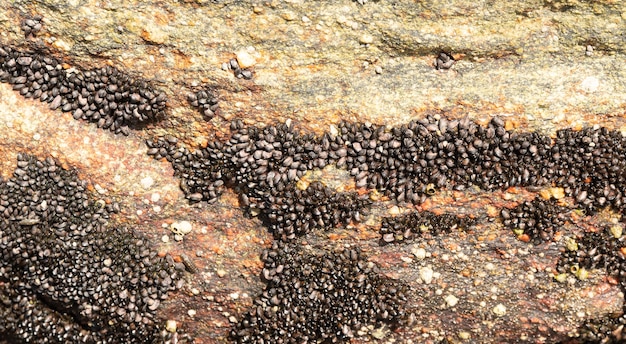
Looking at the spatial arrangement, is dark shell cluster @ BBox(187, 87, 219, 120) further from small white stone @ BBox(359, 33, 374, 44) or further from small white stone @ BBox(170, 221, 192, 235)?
small white stone @ BBox(359, 33, 374, 44)

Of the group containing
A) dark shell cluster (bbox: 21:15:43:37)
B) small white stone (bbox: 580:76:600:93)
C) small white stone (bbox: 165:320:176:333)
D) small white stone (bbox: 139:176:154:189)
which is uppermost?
small white stone (bbox: 580:76:600:93)

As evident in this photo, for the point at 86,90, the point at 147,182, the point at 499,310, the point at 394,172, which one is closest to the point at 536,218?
the point at 499,310

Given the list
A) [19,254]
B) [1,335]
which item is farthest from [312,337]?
[1,335]

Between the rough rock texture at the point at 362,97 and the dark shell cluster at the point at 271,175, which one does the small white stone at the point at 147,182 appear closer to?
the rough rock texture at the point at 362,97

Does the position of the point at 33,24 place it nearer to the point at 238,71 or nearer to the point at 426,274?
the point at 238,71

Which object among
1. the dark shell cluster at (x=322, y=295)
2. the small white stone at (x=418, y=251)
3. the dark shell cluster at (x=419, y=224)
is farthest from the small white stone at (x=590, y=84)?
the dark shell cluster at (x=322, y=295)

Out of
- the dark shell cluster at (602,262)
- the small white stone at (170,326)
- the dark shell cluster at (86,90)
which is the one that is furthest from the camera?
the small white stone at (170,326)

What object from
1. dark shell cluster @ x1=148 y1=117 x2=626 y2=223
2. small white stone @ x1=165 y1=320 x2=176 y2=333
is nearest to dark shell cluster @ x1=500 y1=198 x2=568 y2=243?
dark shell cluster @ x1=148 y1=117 x2=626 y2=223
